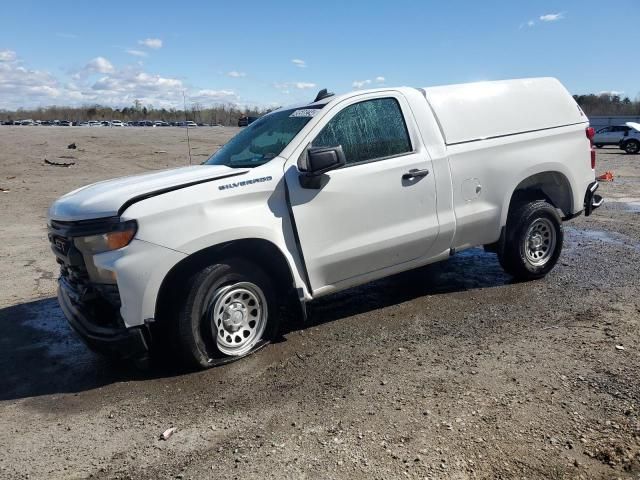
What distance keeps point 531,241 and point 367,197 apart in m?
2.41

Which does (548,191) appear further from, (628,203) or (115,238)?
(628,203)

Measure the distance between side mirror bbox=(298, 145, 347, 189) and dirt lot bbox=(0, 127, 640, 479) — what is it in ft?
4.68

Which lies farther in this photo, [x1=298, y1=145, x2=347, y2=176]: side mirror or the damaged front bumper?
[x1=298, y1=145, x2=347, y2=176]: side mirror

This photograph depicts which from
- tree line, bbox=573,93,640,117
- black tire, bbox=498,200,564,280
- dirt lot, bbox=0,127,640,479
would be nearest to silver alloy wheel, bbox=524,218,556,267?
black tire, bbox=498,200,564,280

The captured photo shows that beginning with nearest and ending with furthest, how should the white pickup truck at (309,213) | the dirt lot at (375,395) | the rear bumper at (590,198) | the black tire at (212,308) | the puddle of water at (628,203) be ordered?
the dirt lot at (375,395) → the white pickup truck at (309,213) → the black tire at (212,308) → the rear bumper at (590,198) → the puddle of water at (628,203)

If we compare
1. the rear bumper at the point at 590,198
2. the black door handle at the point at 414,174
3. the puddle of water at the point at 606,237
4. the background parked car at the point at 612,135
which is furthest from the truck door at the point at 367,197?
the background parked car at the point at 612,135

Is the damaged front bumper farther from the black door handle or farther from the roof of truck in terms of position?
the roof of truck

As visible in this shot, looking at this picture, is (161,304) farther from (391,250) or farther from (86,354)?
(391,250)

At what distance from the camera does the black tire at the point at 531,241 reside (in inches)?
228

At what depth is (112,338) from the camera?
3.82m

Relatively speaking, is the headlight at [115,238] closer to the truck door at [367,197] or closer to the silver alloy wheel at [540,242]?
the truck door at [367,197]

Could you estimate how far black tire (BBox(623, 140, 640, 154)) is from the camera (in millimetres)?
31703

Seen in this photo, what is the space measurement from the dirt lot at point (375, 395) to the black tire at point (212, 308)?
0.15m

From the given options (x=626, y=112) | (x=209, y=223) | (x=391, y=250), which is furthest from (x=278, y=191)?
(x=626, y=112)
